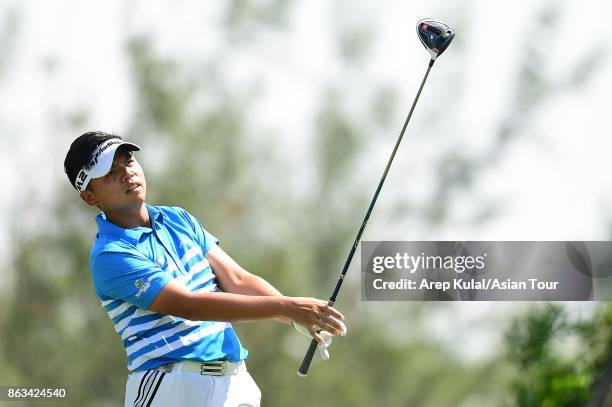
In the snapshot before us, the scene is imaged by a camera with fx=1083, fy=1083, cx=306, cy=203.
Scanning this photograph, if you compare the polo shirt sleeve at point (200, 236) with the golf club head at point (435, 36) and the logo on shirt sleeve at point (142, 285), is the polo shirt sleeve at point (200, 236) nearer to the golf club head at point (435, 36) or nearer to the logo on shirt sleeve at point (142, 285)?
the logo on shirt sleeve at point (142, 285)

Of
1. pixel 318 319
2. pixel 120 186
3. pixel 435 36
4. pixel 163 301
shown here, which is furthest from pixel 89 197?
pixel 435 36

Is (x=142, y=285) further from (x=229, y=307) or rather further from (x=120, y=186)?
(x=120, y=186)

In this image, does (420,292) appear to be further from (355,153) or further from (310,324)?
(310,324)

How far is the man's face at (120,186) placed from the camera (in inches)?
123

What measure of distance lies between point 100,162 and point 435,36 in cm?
128

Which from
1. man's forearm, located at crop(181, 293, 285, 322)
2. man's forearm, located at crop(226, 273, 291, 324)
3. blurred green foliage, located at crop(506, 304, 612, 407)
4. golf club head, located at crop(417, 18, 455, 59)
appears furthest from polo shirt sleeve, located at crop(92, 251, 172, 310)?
blurred green foliage, located at crop(506, 304, 612, 407)

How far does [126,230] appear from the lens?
121 inches

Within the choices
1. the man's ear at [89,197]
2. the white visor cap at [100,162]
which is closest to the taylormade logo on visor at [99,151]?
the white visor cap at [100,162]

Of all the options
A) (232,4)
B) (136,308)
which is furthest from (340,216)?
(136,308)

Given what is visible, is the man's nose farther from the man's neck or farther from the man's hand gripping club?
the man's hand gripping club

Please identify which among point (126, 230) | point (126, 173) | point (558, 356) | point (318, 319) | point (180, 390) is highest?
point (126, 173)

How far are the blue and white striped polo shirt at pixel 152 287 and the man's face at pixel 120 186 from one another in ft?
0.21

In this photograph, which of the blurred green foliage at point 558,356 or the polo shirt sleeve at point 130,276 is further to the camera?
the blurred green foliage at point 558,356

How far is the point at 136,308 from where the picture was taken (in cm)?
304
